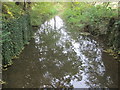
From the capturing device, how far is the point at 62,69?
816 centimetres

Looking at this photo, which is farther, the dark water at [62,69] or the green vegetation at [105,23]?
the green vegetation at [105,23]

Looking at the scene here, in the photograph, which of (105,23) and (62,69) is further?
(105,23)

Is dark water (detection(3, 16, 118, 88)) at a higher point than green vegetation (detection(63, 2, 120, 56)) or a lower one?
lower

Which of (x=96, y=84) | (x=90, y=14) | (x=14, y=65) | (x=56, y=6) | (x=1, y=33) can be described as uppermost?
(x=56, y=6)

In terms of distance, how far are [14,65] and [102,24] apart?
8.79 meters

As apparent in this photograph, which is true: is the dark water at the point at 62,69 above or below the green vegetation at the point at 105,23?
below

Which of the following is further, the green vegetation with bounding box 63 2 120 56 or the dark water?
the green vegetation with bounding box 63 2 120 56

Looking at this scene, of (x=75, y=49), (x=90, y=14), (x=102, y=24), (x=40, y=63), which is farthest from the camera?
(x=90, y=14)

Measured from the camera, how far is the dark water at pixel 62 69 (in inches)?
267

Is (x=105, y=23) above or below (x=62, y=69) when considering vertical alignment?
above

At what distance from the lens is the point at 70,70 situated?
8086 mm

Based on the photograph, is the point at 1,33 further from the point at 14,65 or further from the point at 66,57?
the point at 66,57

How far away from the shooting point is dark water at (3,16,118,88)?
6.77m

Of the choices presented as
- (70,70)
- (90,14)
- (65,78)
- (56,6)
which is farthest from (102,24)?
(56,6)
